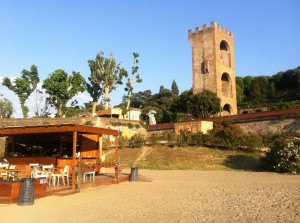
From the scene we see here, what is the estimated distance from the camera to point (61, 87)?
120 ft

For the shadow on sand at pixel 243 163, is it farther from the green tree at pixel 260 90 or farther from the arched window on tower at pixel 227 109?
the green tree at pixel 260 90

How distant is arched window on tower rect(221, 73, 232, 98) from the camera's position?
45.8 meters

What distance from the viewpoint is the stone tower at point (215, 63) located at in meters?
43.1

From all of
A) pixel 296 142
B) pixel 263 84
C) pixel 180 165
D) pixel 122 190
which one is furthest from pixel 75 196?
pixel 263 84

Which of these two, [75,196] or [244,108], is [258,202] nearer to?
[75,196]

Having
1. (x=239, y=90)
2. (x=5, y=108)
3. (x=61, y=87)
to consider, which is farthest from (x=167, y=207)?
(x=5, y=108)

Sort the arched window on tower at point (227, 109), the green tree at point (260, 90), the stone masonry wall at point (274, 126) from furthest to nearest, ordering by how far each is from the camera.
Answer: the green tree at point (260, 90)
the arched window on tower at point (227, 109)
the stone masonry wall at point (274, 126)

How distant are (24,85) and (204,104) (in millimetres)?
23543

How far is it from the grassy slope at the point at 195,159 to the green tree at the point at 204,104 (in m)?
16.2

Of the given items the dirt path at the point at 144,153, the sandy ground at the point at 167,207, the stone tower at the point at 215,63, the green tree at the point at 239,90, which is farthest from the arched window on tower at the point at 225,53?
the sandy ground at the point at 167,207

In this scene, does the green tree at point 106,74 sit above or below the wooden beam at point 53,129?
above

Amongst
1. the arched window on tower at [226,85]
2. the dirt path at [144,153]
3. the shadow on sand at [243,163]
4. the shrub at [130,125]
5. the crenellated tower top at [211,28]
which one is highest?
the crenellated tower top at [211,28]

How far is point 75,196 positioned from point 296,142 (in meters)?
13.1

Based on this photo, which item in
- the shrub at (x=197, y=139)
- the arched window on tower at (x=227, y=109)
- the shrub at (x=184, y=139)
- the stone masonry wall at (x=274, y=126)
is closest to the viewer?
the shrub at (x=197, y=139)
